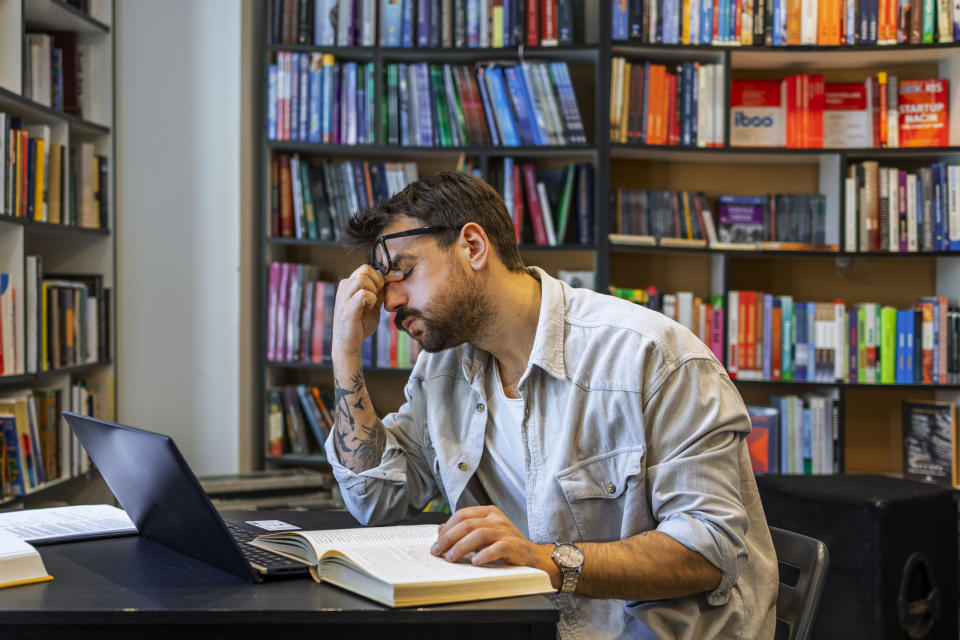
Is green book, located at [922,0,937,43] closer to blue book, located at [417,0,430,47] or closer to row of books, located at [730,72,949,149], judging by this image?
row of books, located at [730,72,949,149]

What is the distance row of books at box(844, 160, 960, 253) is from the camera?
318 cm

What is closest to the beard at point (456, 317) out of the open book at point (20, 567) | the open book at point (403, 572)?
the open book at point (403, 572)

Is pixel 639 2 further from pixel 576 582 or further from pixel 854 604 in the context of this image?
pixel 576 582

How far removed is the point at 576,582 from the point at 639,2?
2.57 metres

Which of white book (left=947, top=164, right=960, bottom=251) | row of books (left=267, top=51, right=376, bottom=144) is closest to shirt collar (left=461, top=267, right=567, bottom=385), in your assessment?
row of books (left=267, top=51, right=376, bottom=144)

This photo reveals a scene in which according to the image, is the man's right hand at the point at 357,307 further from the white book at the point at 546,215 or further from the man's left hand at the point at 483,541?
the white book at the point at 546,215

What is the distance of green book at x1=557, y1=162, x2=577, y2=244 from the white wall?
1152 mm

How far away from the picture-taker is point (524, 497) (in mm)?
1456

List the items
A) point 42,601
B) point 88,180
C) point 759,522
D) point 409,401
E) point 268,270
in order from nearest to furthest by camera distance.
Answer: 1. point 42,601
2. point 759,522
3. point 409,401
4. point 88,180
5. point 268,270

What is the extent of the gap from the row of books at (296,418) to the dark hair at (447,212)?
187 cm

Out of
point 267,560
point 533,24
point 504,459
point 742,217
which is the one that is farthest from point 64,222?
point 742,217

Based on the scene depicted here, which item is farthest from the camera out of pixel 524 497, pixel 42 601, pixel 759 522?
pixel 524 497

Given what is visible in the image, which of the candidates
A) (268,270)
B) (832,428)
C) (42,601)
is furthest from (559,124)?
(42,601)

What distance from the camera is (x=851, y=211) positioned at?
321 centimetres
